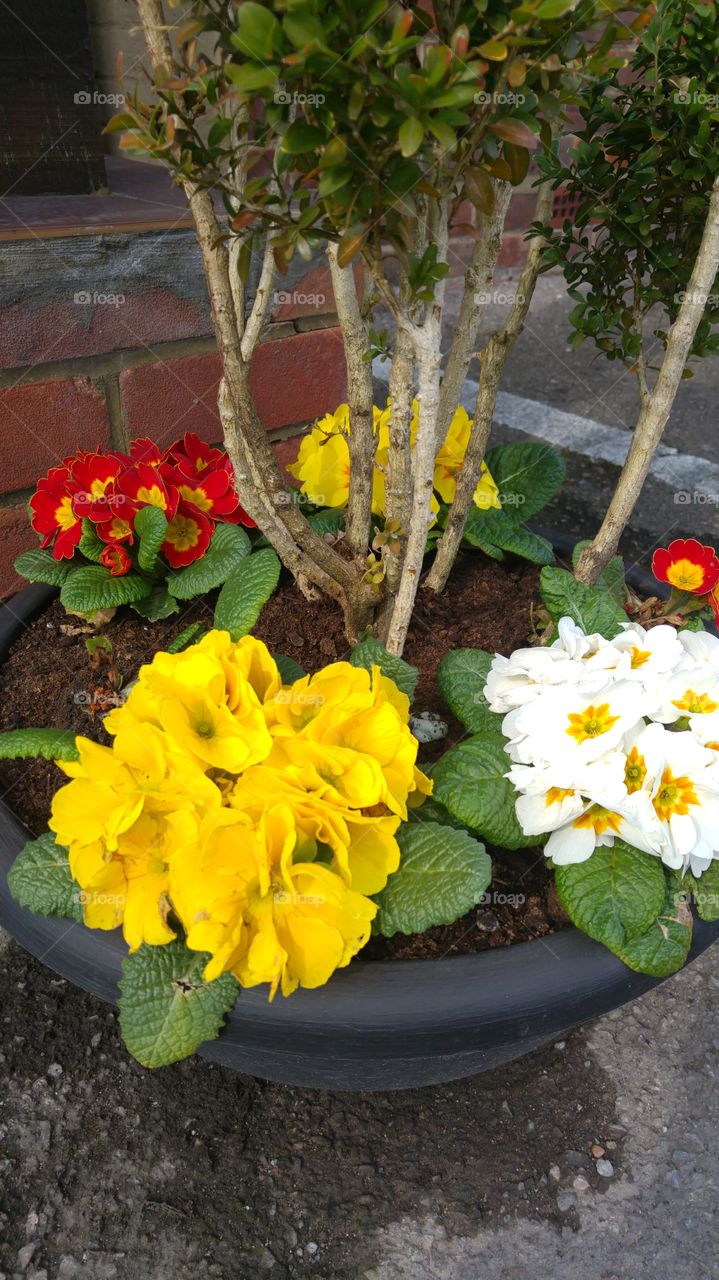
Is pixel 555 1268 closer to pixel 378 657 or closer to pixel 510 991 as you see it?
pixel 510 991

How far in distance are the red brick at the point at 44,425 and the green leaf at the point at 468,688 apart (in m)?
0.86

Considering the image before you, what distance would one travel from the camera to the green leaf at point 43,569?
4.83ft

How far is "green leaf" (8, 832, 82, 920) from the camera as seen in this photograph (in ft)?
3.38

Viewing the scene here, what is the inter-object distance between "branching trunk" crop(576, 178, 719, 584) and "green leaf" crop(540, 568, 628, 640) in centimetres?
14

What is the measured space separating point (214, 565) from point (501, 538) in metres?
0.47

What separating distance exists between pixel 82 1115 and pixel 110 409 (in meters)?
1.16

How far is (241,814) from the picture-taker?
91 cm

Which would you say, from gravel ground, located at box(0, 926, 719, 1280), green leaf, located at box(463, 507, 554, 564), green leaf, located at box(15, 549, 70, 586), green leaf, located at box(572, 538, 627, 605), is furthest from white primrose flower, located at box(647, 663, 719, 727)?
green leaf, located at box(15, 549, 70, 586)

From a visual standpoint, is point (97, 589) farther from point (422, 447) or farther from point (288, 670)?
point (422, 447)

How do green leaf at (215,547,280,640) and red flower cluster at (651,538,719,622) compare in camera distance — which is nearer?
green leaf at (215,547,280,640)

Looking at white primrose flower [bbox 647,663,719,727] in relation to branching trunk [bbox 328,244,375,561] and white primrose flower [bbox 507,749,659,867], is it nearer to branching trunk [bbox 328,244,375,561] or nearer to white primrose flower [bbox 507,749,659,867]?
white primrose flower [bbox 507,749,659,867]

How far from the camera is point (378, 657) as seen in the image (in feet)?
4.00

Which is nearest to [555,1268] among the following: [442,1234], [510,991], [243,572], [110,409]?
[442,1234]

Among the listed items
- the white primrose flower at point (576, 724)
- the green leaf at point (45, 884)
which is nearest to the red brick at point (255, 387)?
the green leaf at point (45, 884)
